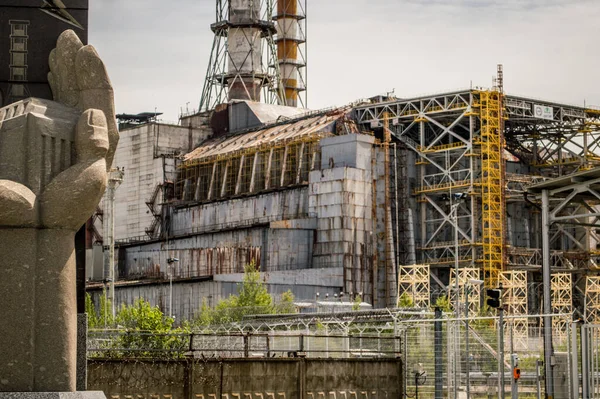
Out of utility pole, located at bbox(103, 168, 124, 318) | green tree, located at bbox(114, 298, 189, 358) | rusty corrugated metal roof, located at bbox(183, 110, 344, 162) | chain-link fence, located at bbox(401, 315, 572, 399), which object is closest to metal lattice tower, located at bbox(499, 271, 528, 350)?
rusty corrugated metal roof, located at bbox(183, 110, 344, 162)

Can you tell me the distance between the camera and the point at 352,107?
113 m

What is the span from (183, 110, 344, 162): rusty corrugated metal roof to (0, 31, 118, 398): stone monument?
88.8m

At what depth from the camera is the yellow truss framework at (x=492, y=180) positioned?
10312 cm

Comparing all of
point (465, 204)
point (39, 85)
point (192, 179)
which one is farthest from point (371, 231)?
point (39, 85)

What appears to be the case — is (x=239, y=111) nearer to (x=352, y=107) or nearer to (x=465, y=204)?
(x=352, y=107)

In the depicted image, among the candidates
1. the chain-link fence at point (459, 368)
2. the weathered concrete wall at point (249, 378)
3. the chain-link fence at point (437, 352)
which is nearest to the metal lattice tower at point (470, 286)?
the chain-link fence at point (437, 352)

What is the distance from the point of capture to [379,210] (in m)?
105

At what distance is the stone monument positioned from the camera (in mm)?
19453

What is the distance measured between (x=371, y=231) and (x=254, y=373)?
2621 inches

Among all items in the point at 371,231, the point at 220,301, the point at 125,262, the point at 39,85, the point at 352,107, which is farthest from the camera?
the point at 125,262

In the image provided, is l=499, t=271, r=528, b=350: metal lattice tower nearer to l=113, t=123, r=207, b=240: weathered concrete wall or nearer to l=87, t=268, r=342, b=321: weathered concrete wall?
l=87, t=268, r=342, b=321: weathered concrete wall

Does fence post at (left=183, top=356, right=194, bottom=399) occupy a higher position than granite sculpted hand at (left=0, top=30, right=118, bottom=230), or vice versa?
granite sculpted hand at (left=0, top=30, right=118, bottom=230)

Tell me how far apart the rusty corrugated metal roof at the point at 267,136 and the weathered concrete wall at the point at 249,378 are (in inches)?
2658

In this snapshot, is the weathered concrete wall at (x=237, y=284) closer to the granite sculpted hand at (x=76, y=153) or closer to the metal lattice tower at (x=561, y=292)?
the metal lattice tower at (x=561, y=292)
